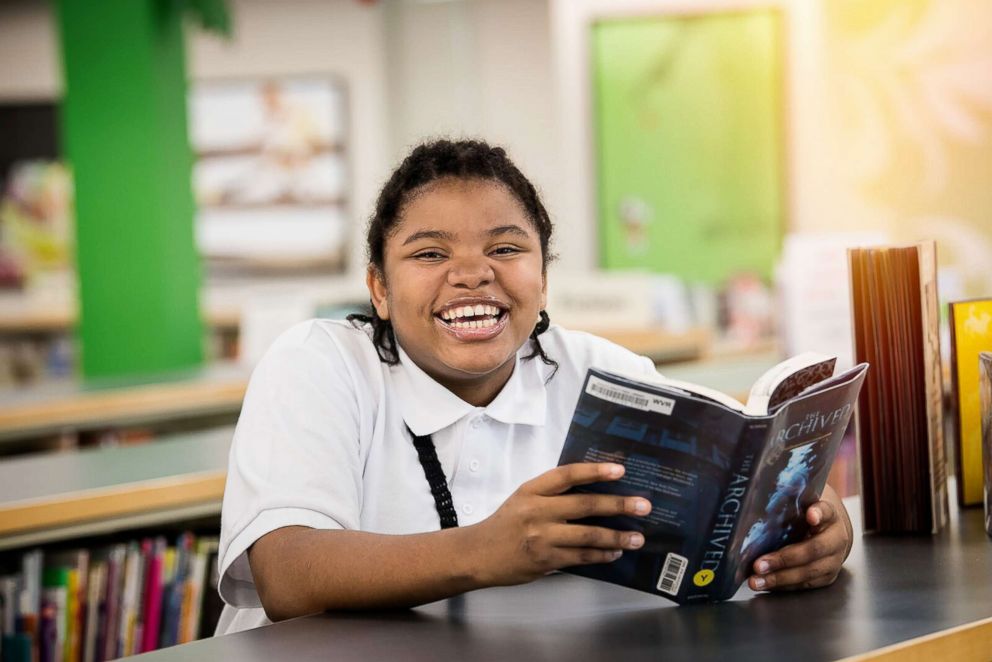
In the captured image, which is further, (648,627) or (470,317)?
(470,317)

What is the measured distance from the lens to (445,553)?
1.30 metres

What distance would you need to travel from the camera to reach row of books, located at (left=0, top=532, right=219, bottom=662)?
234 cm

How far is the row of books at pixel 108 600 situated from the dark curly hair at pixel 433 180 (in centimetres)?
95

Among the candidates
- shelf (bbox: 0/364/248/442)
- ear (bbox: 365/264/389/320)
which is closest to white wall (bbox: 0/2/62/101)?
shelf (bbox: 0/364/248/442)

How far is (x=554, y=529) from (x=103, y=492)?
1.30m

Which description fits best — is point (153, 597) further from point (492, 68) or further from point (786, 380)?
point (492, 68)

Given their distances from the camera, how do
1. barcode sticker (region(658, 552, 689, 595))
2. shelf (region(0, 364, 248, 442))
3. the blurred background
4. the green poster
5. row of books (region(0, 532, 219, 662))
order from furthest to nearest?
the green poster, the blurred background, shelf (region(0, 364, 248, 442)), row of books (region(0, 532, 219, 662)), barcode sticker (region(658, 552, 689, 595))

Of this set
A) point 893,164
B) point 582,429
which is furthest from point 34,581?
point 893,164

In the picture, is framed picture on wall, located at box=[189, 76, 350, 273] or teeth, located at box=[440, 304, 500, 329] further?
framed picture on wall, located at box=[189, 76, 350, 273]

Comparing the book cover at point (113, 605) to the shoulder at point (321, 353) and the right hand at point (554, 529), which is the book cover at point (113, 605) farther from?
the right hand at point (554, 529)

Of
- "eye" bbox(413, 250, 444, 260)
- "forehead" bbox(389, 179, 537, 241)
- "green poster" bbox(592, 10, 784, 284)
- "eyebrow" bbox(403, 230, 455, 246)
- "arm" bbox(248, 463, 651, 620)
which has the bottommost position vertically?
"arm" bbox(248, 463, 651, 620)

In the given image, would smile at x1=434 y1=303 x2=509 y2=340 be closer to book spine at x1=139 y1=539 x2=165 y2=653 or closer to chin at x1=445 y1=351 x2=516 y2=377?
chin at x1=445 y1=351 x2=516 y2=377

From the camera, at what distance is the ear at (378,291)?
68.7 inches

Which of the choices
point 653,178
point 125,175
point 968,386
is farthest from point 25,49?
point 968,386
